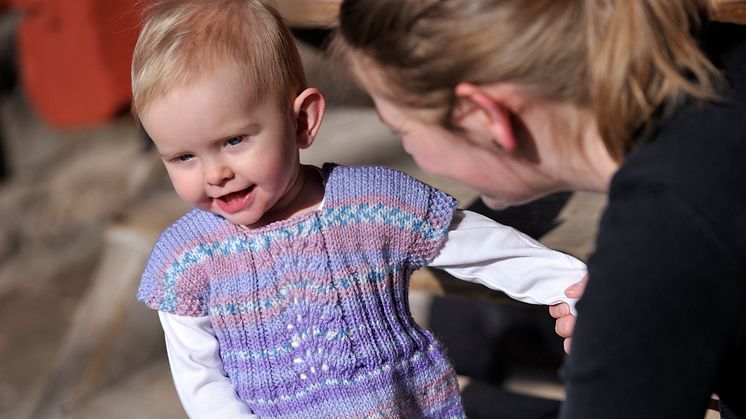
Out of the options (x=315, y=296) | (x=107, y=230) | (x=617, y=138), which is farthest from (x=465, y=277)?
(x=107, y=230)

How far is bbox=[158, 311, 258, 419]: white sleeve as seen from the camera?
1.30 m

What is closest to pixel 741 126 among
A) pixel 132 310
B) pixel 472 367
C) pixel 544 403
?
pixel 544 403

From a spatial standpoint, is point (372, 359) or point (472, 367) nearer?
point (372, 359)

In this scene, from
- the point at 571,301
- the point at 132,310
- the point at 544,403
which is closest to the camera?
the point at 571,301

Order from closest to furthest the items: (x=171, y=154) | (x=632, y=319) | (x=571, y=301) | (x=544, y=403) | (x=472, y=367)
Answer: (x=632, y=319) < (x=171, y=154) < (x=571, y=301) < (x=544, y=403) < (x=472, y=367)

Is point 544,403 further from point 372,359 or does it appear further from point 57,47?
point 57,47

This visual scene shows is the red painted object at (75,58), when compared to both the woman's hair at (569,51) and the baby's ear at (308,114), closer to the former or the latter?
the baby's ear at (308,114)

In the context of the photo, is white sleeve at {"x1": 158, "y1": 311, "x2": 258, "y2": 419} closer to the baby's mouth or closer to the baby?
the baby

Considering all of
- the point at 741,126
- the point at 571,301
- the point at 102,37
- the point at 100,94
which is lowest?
the point at 100,94

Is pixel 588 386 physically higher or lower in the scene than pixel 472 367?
higher

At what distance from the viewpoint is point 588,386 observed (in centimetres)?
94

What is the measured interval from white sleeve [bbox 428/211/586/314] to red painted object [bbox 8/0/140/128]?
2290 millimetres

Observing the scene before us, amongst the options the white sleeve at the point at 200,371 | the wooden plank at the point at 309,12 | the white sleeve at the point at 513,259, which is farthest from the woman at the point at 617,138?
the wooden plank at the point at 309,12

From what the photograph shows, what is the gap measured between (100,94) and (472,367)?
2.14m
